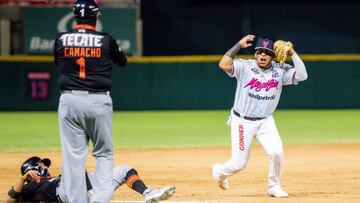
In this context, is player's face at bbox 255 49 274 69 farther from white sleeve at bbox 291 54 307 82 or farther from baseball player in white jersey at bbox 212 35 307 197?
white sleeve at bbox 291 54 307 82

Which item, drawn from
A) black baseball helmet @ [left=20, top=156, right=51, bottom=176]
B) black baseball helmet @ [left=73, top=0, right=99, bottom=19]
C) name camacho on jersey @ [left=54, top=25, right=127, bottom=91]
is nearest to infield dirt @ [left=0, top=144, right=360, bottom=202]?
black baseball helmet @ [left=20, top=156, right=51, bottom=176]

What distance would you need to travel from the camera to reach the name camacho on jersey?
22.3ft

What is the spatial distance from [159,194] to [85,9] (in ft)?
5.40

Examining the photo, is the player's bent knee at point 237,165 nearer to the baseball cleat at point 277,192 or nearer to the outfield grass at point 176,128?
the baseball cleat at point 277,192

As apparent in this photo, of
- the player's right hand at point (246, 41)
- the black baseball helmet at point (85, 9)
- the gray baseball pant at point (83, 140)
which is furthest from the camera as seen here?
the player's right hand at point (246, 41)

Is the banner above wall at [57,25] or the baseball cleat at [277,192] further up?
the baseball cleat at [277,192]

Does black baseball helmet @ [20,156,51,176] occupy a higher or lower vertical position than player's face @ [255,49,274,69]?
lower

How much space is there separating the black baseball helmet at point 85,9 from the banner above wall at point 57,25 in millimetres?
14649

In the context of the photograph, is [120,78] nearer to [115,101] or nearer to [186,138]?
[115,101]

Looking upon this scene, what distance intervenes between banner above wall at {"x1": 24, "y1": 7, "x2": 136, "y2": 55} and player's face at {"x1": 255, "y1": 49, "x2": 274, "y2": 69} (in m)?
13.2

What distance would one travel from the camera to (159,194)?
23.3ft

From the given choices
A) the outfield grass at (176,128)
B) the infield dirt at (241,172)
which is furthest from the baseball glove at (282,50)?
the outfield grass at (176,128)

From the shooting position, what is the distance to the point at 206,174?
10.6 meters

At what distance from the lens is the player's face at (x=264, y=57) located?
8.52 m
